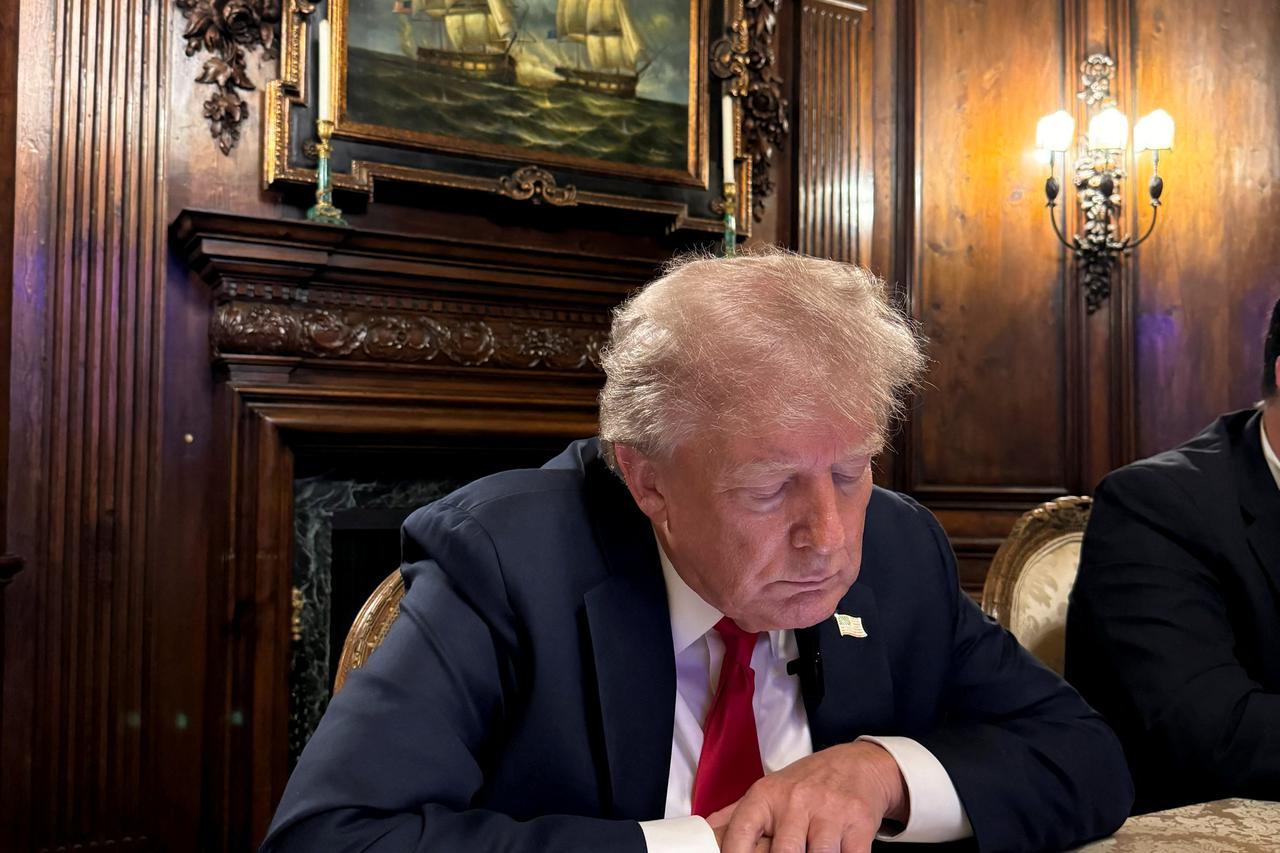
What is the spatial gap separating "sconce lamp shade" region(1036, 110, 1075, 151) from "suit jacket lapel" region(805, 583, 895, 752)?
413cm

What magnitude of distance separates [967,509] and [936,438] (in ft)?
1.19

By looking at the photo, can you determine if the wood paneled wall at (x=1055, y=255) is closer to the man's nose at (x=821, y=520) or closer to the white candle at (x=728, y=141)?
the white candle at (x=728, y=141)

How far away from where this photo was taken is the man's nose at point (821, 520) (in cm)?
119

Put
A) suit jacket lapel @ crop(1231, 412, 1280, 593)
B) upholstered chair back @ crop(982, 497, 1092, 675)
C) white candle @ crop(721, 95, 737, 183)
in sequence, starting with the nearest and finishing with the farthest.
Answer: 1. suit jacket lapel @ crop(1231, 412, 1280, 593)
2. upholstered chair back @ crop(982, 497, 1092, 675)
3. white candle @ crop(721, 95, 737, 183)

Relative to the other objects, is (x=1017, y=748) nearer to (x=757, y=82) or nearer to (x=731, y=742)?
(x=731, y=742)

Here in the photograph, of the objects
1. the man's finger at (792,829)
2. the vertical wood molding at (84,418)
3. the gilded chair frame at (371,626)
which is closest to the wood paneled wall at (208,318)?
the vertical wood molding at (84,418)

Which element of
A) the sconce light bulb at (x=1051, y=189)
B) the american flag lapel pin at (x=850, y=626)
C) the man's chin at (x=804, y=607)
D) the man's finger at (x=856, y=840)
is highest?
the sconce light bulb at (x=1051, y=189)

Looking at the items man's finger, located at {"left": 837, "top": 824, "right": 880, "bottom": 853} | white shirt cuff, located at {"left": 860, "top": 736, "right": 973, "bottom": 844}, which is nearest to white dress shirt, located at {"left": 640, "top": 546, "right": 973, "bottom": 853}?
white shirt cuff, located at {"left": 860, "top": 736, "right": 973, "bottom": 844}

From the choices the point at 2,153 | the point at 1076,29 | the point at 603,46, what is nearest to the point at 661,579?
the point at 2,153

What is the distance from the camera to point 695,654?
54.2 inches

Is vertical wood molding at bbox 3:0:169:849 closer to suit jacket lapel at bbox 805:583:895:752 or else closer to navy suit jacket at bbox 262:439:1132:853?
navy suit jacket at bbox 262:439:1132:853

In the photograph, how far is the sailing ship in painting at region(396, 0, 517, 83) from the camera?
3877 millimetres

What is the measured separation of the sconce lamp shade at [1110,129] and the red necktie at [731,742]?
4.44 meters

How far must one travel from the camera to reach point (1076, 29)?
532cm
